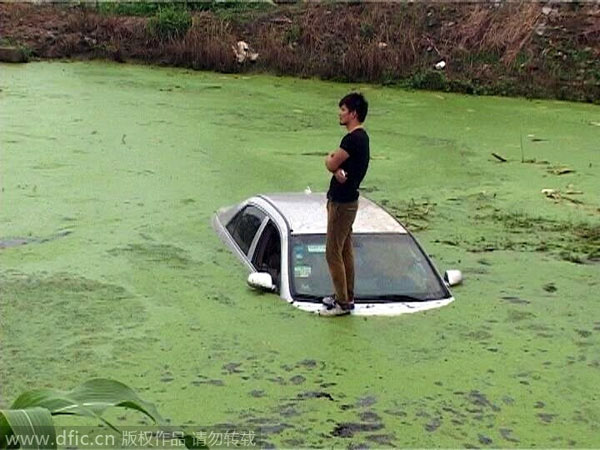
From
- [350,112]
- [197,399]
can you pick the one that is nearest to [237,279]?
[350,112]

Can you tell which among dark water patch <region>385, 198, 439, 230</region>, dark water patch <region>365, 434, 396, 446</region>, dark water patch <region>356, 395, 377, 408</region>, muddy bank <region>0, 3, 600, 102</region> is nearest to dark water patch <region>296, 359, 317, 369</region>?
dark water patch <region>356, 395, 377, 408</region>

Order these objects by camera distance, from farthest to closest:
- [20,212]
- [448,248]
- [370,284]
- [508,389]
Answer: [20,212] → [448,248] → [370,284] → [508,389]

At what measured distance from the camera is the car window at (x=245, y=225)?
25.7 ft

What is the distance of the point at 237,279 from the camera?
755 cm

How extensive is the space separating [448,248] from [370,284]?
205cm

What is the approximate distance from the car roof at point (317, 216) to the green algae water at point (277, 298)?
21.8 inches

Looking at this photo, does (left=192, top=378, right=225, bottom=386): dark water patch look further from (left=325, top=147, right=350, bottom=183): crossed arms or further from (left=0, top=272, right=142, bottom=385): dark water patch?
(left=325, top=147, right=350, bottom=183): crossed arms

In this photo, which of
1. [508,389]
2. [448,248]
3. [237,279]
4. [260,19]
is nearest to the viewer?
[508,389]

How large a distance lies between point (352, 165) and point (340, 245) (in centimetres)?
50

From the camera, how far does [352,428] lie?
5.00 meters

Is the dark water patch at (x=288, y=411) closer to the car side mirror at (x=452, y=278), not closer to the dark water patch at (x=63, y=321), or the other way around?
the dark water patch at (x=63, y=321)

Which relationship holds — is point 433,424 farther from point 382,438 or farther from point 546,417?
point 546,417

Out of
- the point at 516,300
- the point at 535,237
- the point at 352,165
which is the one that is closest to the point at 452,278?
the point at 516,300

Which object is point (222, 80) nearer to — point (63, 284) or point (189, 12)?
point (189, 12)
